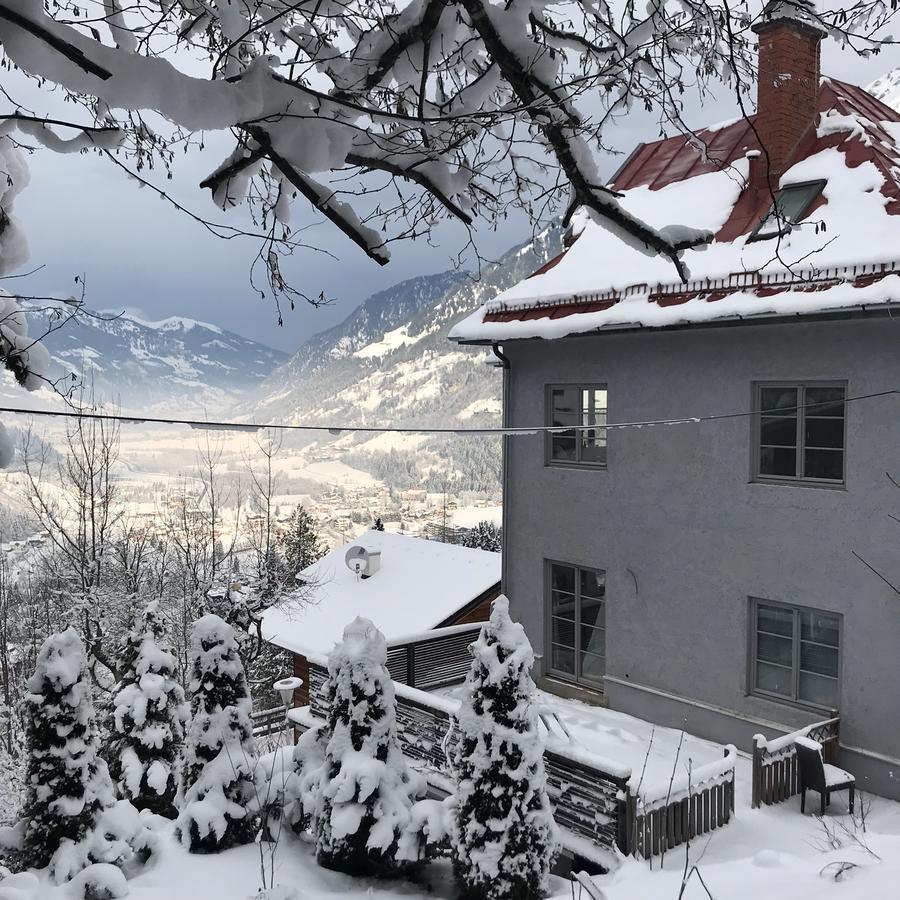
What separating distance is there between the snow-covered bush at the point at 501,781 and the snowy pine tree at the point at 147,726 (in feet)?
17.3

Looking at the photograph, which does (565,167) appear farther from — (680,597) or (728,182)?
(728,182)

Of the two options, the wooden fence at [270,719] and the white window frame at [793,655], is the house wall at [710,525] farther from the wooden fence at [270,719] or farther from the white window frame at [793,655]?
the wooden fence at [270,719]

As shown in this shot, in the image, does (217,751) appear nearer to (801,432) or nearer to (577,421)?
(577,421)

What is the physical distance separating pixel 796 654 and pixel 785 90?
653cm

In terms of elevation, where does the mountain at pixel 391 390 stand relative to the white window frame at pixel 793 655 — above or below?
above

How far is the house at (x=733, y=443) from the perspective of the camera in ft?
26.0

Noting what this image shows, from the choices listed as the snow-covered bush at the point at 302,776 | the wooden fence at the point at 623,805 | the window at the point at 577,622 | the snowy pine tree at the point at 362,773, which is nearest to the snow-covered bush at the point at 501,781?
the snowy pine tree at the point at 362,773

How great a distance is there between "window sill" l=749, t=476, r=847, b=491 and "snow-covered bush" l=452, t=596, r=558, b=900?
3.73 metres

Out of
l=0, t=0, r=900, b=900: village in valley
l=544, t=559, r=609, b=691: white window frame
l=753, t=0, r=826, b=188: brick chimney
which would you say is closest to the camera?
l=0, t=0, r=900, b=900: village in valley

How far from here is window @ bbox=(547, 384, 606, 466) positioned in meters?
10.5

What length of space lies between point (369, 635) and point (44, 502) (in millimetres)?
15231

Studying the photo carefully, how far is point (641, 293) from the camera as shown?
30.3ft

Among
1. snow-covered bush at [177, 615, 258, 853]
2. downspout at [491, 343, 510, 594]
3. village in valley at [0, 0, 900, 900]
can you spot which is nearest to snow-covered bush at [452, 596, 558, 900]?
village in valley at [0, 0, 900, 900]

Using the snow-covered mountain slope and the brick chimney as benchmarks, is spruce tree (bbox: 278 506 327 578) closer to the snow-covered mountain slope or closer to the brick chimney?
the snow-covered mountain slope
